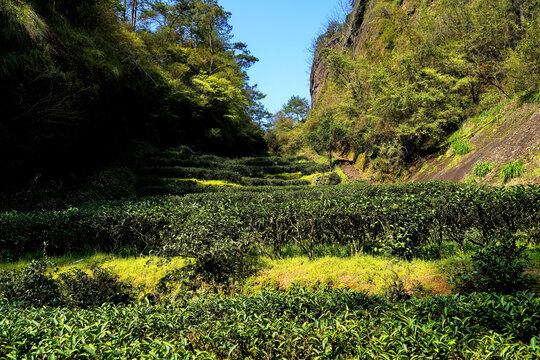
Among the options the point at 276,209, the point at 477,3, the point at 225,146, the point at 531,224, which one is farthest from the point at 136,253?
the point at 225,146

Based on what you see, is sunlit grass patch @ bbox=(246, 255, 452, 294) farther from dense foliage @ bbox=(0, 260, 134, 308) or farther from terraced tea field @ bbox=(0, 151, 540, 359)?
dense foliage @ bbox=(0, 260, 134, 308)

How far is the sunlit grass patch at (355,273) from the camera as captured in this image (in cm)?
442

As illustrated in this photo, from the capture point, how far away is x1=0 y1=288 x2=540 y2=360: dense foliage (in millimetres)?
1961

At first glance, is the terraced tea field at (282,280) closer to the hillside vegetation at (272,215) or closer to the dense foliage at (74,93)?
the hillside vegetation at (272,215)

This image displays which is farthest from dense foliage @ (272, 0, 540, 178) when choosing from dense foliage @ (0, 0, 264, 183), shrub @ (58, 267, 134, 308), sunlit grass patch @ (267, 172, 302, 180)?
dense foliage @ (0, 0, 264, 183)

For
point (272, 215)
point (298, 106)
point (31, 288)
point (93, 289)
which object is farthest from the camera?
point (298, 106)

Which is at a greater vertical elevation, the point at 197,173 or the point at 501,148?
the point at 501,148

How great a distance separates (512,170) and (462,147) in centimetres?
496

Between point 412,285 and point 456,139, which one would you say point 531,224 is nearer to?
point 412,285

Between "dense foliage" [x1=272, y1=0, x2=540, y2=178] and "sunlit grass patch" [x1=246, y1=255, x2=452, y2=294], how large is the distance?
1064 centimetres

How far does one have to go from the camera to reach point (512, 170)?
8688 mm

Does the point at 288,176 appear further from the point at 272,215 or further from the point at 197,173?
the point at 272,215

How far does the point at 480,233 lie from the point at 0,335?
7.15 m

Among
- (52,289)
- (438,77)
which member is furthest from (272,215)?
(438,77)
